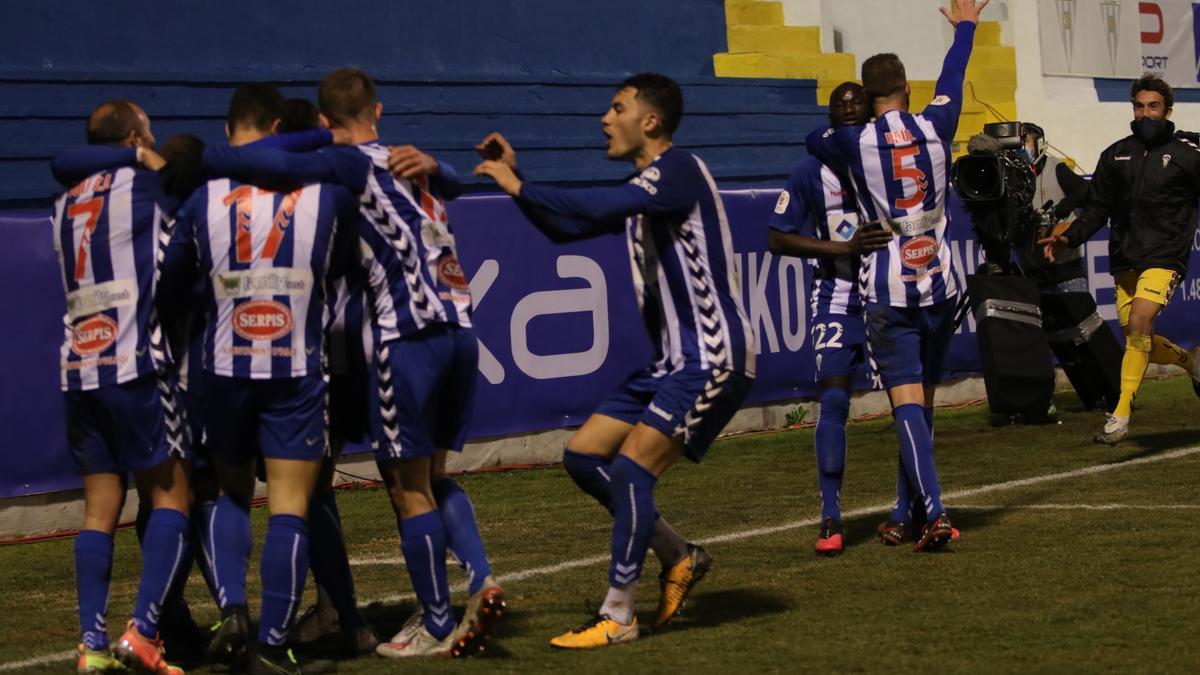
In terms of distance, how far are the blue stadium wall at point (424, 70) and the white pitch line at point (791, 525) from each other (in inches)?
214

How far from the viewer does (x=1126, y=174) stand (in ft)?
35.3

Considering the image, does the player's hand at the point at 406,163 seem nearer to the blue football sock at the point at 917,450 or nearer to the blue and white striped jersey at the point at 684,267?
the blue and white striped jersey at the point at 684,267

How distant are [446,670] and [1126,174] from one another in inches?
258

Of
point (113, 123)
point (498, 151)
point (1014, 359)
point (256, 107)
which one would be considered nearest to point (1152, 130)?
point (1014, 359)

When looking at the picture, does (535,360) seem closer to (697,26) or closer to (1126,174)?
(1126,174)

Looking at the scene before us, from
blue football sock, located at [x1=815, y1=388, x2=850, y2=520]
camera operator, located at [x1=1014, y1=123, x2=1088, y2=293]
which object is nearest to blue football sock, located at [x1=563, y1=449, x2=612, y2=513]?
blue football sock, located at [x1=815, y1=388, x2=850, y2=520]

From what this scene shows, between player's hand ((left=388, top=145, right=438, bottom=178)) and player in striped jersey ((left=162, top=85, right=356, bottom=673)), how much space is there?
0.18 metres

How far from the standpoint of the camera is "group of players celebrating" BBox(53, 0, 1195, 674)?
550 centimetres

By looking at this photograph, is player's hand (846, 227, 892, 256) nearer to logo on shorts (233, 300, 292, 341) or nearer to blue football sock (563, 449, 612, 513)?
blue football sock (563, 449, 612, 513)

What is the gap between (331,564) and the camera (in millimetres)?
5992

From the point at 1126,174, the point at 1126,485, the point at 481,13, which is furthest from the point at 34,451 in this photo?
the point at 481,13

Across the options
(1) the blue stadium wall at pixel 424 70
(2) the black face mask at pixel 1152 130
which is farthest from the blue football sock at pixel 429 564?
(1) the blue stadium wall at pixel 424 70

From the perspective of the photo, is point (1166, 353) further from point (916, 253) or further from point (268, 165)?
point (268, 165)

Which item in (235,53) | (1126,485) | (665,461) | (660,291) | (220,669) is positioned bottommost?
(1126,485)
